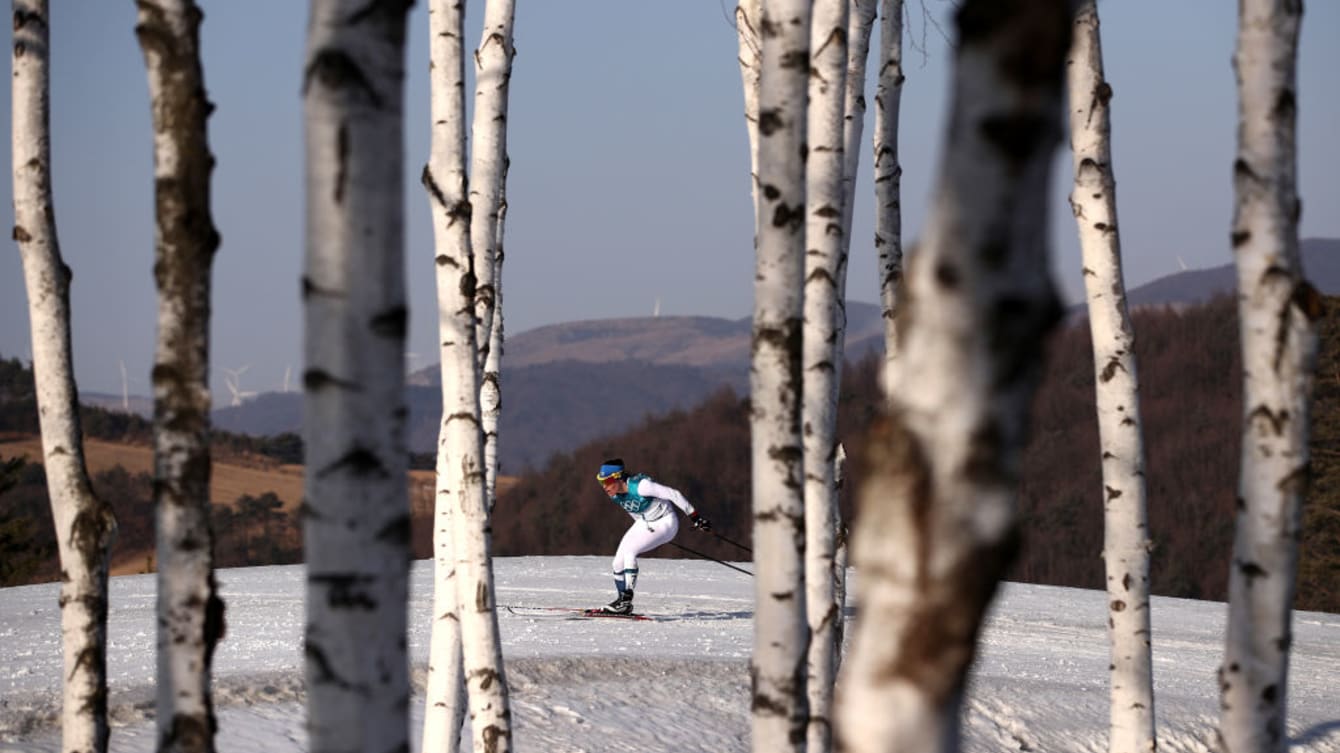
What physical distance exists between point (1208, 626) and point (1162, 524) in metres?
18.0

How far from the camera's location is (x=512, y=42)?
7.21 metres

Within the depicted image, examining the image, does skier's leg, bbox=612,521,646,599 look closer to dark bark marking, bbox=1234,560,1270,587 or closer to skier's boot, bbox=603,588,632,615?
skier's boot, bbox=603,588,632,615

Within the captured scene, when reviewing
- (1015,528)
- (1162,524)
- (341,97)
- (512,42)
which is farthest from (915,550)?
(1162,524)

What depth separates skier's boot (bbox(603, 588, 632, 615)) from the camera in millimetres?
13000

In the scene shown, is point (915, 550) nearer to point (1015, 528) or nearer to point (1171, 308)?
point (1015, 528)

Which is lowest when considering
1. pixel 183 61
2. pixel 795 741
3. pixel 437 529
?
pixel 795 741

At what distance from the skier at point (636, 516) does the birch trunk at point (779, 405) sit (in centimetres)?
832

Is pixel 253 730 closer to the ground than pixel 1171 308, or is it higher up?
closer to the ground

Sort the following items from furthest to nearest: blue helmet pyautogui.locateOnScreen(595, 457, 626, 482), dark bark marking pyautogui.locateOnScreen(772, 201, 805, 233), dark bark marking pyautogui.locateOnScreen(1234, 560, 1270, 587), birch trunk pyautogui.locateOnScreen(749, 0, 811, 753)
A: 1. blue helmet pyautogui.locateOnScreen(595, 457, 626, 482)
2. dark bark marking pyautogui.locateOnScreen(772, 201, 805, 233)
3. birch trunk pyautogui.locateOnScreen(749, 0, 811, 753)
4. dark bark marking pyautogui.locateOnScreen(1234, 560, 1270, 587)

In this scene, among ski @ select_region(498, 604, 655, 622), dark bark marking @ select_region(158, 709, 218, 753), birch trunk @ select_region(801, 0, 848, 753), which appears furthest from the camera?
ski @ select_region(498, 604, 655, 622)

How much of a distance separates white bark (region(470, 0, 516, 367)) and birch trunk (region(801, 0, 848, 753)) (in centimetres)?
182

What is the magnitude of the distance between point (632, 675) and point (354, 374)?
8.18 metres

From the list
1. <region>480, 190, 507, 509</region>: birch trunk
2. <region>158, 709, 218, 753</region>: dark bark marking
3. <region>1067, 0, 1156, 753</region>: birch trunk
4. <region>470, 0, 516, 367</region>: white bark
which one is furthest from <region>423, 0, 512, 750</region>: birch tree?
<region>1067, 0, 1156, 753</region>: birch trunk

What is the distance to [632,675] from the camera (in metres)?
10.3
